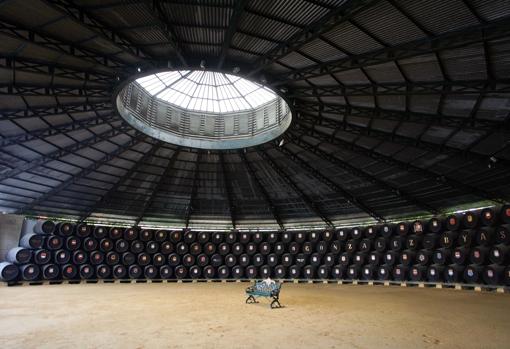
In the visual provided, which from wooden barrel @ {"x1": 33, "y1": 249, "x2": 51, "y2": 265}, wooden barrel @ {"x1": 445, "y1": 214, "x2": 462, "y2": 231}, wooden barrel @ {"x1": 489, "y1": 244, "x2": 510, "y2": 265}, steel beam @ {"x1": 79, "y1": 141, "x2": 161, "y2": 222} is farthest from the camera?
wooden barrel @ {"x1": 33, "y1": 249, "x2": 51, "y2": 265}

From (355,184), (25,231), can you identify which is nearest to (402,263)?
(355,184)

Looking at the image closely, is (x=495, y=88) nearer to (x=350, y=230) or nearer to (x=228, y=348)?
(x=228, y=348)

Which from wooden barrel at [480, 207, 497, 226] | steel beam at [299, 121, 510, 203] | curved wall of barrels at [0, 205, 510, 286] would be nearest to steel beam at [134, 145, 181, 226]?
curved wall of barrels at [0, 205, 510, 286]

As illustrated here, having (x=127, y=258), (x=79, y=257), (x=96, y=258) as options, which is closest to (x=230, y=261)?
(x=127, y=258)

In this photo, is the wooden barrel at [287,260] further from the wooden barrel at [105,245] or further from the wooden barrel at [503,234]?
the wooden barrel at [503,234]

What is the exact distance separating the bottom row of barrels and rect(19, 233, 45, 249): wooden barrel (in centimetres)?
146

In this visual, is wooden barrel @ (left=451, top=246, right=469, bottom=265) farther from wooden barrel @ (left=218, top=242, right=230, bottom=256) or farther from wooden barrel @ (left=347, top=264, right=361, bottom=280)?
wooden barrel @ (left=218, top=242, right=230, bottom=256)

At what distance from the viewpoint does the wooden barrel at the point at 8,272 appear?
69.9 feet

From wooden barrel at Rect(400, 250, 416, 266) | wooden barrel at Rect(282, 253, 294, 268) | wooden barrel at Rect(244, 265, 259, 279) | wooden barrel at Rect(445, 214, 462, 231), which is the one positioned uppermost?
wooden barrel at Rect(445, 214, 462, 231)

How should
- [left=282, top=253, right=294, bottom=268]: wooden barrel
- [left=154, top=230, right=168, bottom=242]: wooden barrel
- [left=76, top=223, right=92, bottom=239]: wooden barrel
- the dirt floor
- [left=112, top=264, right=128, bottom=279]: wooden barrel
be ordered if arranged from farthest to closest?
[left=282, top=253, right=294, bottom=268]: wooden barrel < [left=154, top=230, right=168, bottom=242]: wooden barrel < [left=112, top=264, right=128, bottom=279]: wooden barrel < [left=76, top=223, right=92, bottom=239]: wooden barrel < the dirt floor

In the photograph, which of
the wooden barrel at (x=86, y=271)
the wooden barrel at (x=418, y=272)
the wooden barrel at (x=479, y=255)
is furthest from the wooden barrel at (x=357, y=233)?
the wooden barrel at (x=86, y=271)

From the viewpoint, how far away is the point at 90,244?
25.7 metres

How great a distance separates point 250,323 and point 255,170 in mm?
15085

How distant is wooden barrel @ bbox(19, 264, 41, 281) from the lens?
22.3 meters
